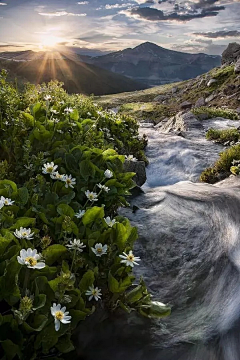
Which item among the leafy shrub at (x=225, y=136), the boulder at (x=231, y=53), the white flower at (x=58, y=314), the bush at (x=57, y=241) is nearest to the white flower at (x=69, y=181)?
the bush at (x=57, y=241)

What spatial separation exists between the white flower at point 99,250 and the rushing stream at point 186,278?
851 mm

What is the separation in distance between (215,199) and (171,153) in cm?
833

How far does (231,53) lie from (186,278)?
298ft

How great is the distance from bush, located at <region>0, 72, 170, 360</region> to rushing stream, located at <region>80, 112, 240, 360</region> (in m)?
0.33

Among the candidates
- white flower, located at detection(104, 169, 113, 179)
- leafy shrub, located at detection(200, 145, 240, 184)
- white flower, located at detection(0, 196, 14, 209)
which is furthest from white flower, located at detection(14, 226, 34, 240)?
leafy shrub, located at detection(200, 145, 240, 184)

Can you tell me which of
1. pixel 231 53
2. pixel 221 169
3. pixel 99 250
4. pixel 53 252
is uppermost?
pixel 231 53

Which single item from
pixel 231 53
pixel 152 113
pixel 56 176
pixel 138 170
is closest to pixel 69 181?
pixel 56 176

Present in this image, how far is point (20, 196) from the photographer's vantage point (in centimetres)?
405

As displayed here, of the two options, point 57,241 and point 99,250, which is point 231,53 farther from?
point 99,250

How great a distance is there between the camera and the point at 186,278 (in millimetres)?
4953

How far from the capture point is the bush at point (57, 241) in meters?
2.88

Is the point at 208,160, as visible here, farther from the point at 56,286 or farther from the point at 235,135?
the point at 56,286

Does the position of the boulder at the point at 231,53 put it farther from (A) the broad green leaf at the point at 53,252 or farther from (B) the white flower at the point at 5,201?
(A) the broad green leaf at the point at 53,252

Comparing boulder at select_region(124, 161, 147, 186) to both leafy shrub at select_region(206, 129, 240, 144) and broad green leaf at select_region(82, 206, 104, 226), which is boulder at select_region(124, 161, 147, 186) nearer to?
broad green leaf at select_region(82, 206, 104, 226)
